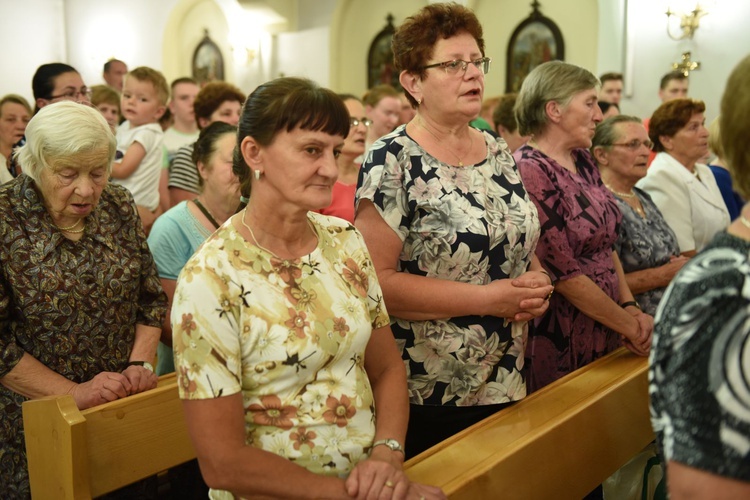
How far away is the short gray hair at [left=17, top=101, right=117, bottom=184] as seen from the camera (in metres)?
2.11

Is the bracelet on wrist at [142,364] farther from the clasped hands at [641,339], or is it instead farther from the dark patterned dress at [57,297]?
the clasped hands at [641,339]

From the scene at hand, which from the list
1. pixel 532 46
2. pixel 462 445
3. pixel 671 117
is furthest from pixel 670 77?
pixel 462 445

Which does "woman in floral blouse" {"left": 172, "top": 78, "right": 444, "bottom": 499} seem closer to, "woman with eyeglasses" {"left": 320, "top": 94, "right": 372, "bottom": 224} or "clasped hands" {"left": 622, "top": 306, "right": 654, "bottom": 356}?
"clasped hands" {"left": 622, "top": 306, "right": 654, "bottom": 356}

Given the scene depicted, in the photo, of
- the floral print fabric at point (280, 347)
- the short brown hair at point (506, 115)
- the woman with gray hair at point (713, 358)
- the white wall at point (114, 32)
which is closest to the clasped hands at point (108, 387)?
the floral print fabric at point (280, 347)

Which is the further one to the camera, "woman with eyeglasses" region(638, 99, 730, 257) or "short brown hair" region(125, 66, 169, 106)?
"short brown hair" region(125, 66, 169, 106)

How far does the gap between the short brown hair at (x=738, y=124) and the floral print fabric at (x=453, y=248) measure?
96cm

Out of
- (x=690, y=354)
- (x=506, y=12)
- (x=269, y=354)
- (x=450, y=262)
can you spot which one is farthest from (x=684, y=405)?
(x=506, y=12)

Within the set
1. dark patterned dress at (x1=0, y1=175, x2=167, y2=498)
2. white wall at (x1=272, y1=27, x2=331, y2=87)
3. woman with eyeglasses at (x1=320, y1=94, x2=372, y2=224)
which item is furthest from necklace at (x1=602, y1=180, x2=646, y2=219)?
white wall at (x1=272, y1=27, x2=331, y2=87)

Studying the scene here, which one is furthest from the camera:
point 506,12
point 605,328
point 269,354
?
point 506,12

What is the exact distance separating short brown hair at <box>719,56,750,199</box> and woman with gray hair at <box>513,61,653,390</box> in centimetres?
140

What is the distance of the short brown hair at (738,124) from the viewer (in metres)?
1.04

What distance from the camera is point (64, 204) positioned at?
2.13m

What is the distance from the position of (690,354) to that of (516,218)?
3.57 ft

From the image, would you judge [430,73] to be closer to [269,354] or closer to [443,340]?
[443,340]
